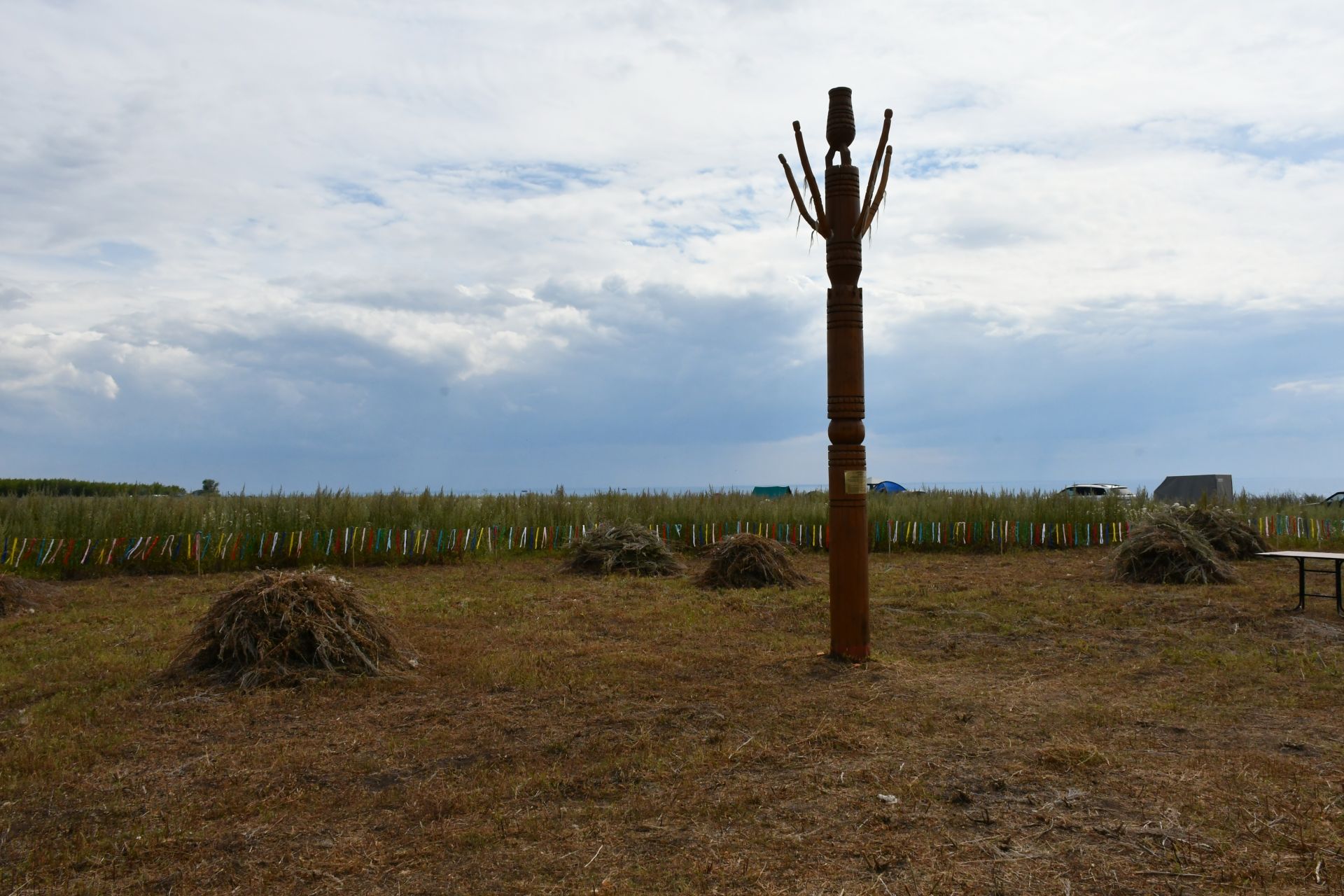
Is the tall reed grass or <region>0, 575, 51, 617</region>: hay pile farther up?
the tall reed grass

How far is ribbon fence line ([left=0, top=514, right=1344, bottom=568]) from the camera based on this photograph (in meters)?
12.6

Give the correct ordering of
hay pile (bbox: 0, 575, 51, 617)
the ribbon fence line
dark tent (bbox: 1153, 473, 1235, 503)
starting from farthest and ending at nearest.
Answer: dark tent (bbox: 1153, 473, 1235, 503) → the ribbon fence line → hay pile (bbox: 0, 575, 51, 617)

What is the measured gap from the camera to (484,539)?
15.3m

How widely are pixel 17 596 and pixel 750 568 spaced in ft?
26.8

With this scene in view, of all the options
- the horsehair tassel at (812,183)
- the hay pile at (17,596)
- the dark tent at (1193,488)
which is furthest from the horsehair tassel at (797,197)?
the dark tent at (1193,488)

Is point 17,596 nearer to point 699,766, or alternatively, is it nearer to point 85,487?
point 699,766

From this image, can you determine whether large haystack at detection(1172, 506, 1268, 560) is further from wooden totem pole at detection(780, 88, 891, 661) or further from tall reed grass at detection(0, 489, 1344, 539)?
wooden totem pole at detection(780, 88, 891, 661)

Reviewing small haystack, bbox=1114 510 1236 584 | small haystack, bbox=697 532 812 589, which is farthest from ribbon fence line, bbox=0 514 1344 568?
small haystack, bbox=1114 510 1236 584

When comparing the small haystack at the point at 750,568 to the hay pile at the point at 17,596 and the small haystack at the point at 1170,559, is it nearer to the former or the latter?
the small haystack at the point at 1170,559

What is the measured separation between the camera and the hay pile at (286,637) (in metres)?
6.19

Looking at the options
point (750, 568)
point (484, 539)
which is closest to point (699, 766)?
point (750, 568)

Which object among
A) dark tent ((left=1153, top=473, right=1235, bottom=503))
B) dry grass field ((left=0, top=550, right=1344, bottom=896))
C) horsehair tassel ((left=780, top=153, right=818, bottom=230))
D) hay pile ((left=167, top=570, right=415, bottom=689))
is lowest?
dry grass field ((left=0, top=550, right=1344, bottom=896))

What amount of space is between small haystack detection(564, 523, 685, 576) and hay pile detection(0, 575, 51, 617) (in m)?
6.38

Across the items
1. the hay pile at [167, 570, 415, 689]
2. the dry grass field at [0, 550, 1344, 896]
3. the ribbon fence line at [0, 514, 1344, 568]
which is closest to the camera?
the dry grass field at [0, 550, 1344, 896]
